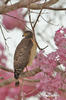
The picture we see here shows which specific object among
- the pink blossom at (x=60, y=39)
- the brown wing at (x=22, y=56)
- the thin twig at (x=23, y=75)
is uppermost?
the pink blossom at (x=60, y=39)

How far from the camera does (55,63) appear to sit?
3.94 m

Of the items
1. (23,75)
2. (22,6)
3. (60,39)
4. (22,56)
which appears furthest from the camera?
(22,56)

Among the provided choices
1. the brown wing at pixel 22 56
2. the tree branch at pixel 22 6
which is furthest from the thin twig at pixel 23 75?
the tree branch at pixel 22 6

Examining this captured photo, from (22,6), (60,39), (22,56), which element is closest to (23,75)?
(22,56)

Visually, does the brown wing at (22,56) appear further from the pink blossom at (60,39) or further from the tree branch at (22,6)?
the pink blossom at (60,39)

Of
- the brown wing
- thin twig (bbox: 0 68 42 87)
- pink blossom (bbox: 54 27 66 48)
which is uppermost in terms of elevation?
pink blossom (bbox: 54 27 66 48)

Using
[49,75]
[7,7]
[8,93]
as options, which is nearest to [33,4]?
[7,7]

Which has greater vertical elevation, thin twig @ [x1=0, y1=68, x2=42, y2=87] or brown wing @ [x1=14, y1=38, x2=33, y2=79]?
thin twig @ [x1=0, y1=68, x2=42, y2=87]

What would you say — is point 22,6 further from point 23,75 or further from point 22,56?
point 22,56

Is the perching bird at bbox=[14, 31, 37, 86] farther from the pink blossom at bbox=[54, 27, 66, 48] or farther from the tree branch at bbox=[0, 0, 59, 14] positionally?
the pink blossom at bbox=[54, 27, 66, 48]

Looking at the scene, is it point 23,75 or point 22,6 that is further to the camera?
point 23,75

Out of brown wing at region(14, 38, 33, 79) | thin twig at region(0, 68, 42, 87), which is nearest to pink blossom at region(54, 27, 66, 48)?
thin twig at region(0, 68, 42, 87)

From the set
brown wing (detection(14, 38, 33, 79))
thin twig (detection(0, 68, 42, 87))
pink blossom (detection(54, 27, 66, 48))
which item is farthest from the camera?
brown wing (detection(14, 38, 33, 79))

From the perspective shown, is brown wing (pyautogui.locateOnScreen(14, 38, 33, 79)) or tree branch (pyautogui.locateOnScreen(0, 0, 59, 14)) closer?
tree branch (pyautogui.locateOnScreen(0, 0, 59, 14))
